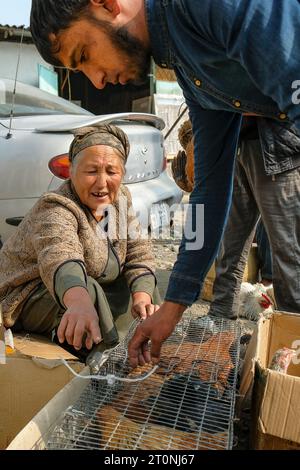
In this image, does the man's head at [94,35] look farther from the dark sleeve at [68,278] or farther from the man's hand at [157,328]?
the dark sleeve at [68,278]

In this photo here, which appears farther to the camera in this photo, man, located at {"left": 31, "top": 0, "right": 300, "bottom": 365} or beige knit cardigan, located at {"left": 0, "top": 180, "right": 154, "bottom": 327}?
beige knit cardigan, located at {"left": 0, "top": 180, "right": 154, "bottom": 327}

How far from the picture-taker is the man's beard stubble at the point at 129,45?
118cm

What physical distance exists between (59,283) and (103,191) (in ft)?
1.83

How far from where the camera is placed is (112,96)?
1202cm

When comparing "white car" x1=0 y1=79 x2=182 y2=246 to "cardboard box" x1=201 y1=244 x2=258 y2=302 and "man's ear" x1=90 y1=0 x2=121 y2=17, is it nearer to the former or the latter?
"cardboard box" x1=201 y1=244 x2=258 y2=302

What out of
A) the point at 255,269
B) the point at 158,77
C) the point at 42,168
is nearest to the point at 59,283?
the point at 42,168

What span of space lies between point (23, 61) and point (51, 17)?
1002 centimetres

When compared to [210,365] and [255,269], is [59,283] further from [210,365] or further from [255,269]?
[255,269]

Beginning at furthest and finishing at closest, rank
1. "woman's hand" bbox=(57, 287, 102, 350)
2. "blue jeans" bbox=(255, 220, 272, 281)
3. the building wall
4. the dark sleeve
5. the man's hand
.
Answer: the building wall < "blue jeans" bbox=(255, 220, 272, 281) < the dark sleeve < "woman's hand" bbox=(57, 287, 102, 350) < the man's hand

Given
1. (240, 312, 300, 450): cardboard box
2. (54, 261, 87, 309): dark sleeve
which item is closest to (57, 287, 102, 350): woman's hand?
(54, 261, 87, 309): dark sleeve

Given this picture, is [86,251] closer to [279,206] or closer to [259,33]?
[279,206]

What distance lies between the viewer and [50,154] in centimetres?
329

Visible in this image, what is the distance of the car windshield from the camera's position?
150 inches
